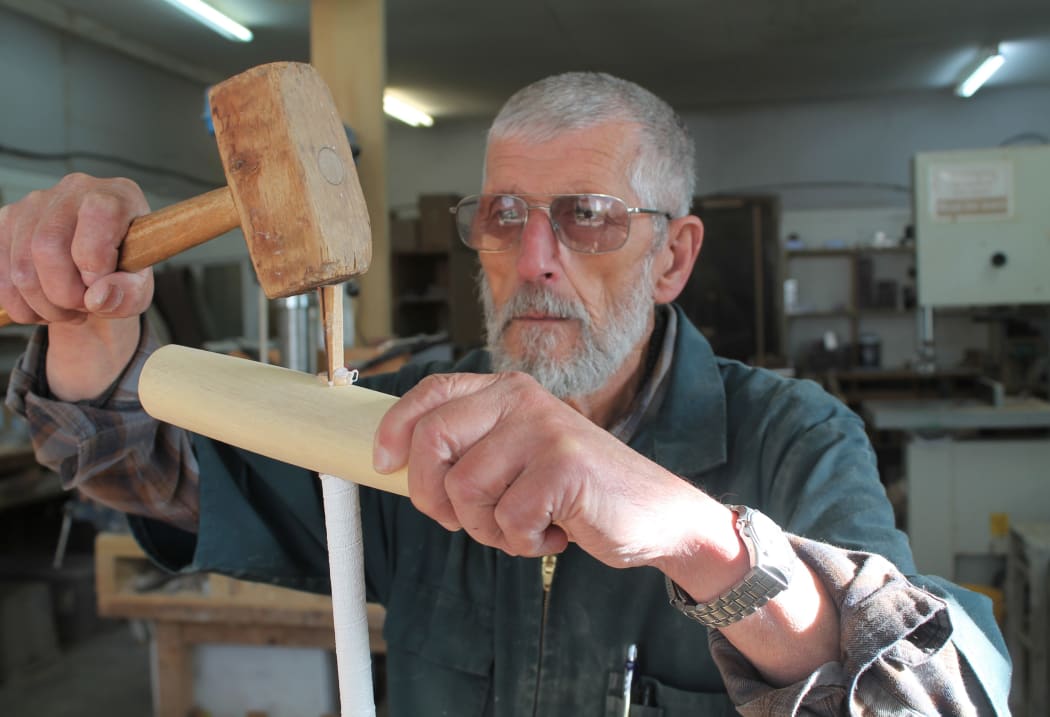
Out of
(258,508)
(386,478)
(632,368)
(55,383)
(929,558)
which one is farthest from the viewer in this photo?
(929,558)

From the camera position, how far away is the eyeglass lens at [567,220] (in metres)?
1.36

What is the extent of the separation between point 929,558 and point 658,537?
3.69m

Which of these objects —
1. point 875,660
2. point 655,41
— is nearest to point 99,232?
point 875,660

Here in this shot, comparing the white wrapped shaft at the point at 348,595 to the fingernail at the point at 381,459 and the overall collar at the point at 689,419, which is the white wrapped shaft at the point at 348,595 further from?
the overall collar at the point at 689,419

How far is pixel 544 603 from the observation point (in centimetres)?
123

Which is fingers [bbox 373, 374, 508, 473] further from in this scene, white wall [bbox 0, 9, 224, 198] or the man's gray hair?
white wall [bbox 0, 9, 224, 198]

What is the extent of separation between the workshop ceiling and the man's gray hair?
16.4ft

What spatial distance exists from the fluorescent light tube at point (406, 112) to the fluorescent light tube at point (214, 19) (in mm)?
1902

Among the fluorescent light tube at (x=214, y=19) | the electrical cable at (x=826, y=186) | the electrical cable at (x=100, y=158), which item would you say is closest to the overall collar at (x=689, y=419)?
the fluorescent light tube at (x=214, y=19)

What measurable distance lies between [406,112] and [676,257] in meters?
8.04

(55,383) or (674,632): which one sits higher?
(55,383)

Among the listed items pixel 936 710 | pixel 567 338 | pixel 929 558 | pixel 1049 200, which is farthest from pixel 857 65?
pixel 936 710

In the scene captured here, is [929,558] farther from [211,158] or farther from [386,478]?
[211,158]

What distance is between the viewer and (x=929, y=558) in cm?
385
